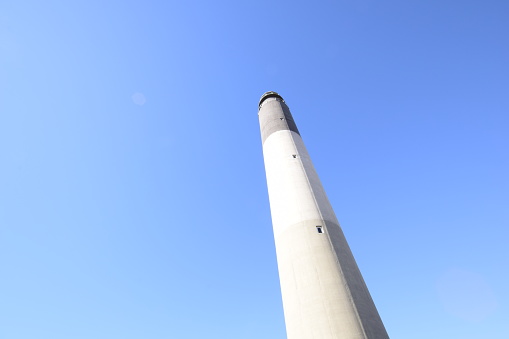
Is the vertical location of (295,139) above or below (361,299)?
above

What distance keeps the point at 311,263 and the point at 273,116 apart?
1410 cm

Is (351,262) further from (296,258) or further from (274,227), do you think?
(274,227)

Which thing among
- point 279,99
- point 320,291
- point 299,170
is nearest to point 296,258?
point 320,291

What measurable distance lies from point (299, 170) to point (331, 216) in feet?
12.3

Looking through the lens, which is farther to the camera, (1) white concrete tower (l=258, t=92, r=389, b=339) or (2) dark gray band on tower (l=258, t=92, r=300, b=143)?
(2) dark gray band on tower (l=258, t=92, r=300, b=143)

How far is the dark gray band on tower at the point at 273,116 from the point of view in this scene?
75.5ft

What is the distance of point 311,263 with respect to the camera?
13.3 meters

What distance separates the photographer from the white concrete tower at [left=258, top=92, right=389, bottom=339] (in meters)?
11.5

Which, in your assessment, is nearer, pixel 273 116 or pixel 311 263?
pixel 311 263

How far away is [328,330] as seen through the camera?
11.2m

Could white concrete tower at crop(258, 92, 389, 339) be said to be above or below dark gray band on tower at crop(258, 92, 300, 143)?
below

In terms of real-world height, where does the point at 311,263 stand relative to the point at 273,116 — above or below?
below

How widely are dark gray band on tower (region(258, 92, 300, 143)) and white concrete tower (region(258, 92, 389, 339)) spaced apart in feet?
10.0

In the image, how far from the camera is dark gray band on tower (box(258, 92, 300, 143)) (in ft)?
75.5
